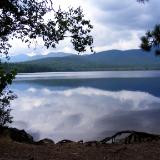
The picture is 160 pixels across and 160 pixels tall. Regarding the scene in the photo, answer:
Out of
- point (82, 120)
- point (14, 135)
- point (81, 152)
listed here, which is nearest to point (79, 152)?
point (81, 152)

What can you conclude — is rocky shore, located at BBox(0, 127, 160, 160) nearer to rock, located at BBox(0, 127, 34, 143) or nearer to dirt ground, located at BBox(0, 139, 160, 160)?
dirt ground, located at BBox(0, 139, 160, 160)

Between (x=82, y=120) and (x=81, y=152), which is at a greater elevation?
(x=81, y=152)

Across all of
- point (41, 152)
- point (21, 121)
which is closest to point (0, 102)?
point (41, 152)

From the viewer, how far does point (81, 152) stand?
14273 mm

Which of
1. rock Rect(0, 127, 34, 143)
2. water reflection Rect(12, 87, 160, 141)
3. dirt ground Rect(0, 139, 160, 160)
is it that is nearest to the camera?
dirt ground Rect(0, 139, 160, 160)

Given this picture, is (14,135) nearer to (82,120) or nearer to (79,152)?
(79,152)

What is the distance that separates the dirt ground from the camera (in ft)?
43.4

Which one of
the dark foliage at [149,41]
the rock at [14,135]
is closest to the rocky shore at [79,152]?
the rock at [14,135]

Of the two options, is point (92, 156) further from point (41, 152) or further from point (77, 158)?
point (41, 152)

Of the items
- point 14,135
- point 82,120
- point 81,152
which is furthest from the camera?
point 82,120

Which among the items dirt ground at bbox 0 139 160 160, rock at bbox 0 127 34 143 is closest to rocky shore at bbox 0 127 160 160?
dirt ground at bbox 0 139 160 160

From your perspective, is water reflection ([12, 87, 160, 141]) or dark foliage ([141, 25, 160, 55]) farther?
water reflection ([12, 87, 160, 141])

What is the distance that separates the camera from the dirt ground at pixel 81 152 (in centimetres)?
1323

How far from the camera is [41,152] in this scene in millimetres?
14102
